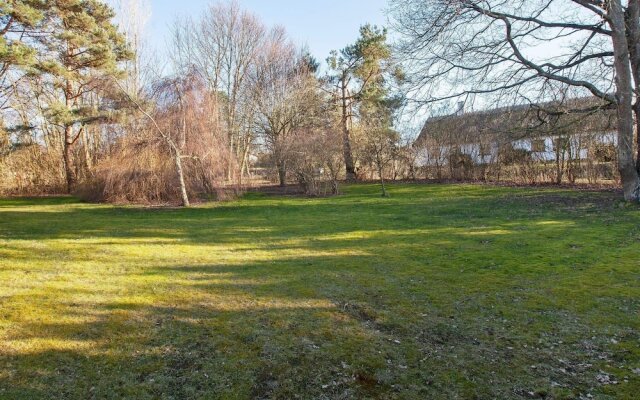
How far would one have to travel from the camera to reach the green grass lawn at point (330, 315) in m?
2.88

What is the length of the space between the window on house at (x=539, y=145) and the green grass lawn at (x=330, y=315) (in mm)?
9630

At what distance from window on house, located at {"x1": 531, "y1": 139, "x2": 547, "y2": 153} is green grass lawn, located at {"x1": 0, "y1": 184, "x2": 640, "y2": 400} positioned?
31.6ft

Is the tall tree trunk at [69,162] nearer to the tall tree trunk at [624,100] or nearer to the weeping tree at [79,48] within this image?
the weeping tree at [79,48]

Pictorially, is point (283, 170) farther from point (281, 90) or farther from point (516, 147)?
point (516, 147)

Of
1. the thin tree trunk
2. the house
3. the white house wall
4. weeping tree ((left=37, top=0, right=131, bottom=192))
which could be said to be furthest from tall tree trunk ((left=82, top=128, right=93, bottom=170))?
the white house wall

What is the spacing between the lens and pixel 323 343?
3.49 m

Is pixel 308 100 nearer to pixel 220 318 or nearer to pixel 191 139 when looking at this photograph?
pixel 191 139

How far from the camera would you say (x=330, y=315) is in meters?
4.13

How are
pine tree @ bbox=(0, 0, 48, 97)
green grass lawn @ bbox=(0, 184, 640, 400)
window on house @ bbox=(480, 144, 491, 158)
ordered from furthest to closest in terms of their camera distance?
1. window on house @ bbox=(480, 144, 491, 158)
2. pine tree @ bbox=(0, 0, 48, 97)
3. green grass lawn @ bbox=(0, 184, 640, 400)

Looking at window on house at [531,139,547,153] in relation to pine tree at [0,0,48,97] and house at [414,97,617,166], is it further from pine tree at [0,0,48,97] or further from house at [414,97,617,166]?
pine tree at [0,0,48,97]

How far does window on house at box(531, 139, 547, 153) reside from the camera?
17.4 m

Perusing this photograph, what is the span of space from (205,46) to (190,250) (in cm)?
2415

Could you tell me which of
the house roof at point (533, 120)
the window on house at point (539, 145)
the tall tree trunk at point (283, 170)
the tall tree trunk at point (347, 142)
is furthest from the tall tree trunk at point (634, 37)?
the tall tree trunk at point (283, 170)

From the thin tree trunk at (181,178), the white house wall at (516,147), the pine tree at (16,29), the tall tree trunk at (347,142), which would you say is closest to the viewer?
the pine tree at (16,29)
